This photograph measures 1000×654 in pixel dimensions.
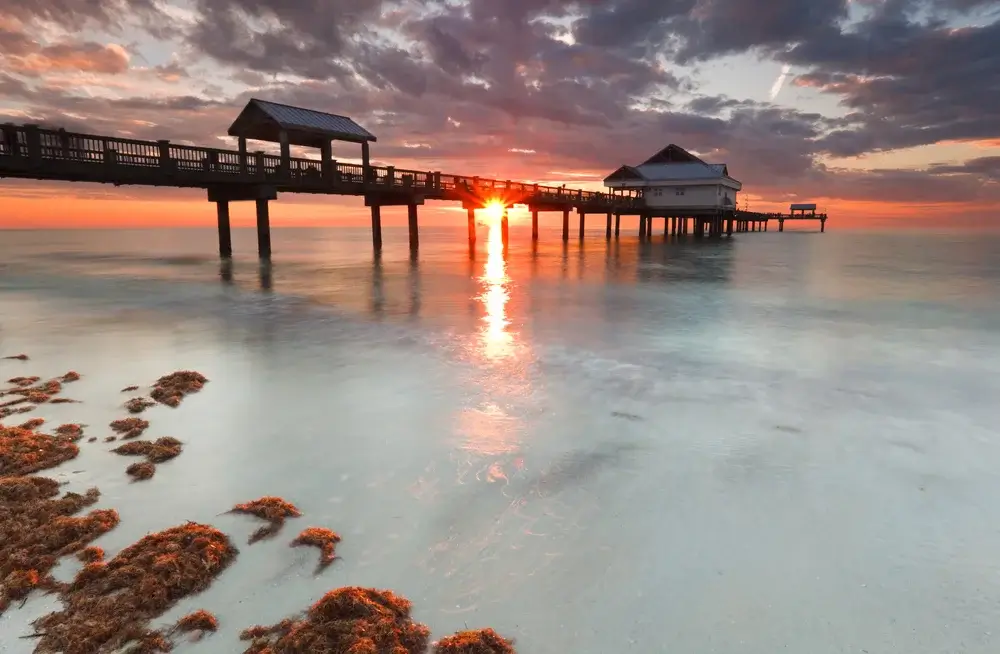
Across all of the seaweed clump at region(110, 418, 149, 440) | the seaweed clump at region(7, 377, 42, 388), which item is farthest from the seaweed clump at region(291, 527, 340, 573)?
the seaweed clump at region(7, 377, 42, 388)

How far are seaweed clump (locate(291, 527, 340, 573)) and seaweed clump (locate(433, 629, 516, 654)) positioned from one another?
1318 mm

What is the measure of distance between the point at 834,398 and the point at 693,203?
55.2m

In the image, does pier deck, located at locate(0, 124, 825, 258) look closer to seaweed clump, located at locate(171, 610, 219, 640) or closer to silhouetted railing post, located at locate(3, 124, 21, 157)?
silhouetted railing post, located at locate(3, 124, 21, 157)

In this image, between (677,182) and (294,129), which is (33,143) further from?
(677,182)

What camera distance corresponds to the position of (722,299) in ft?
66.6

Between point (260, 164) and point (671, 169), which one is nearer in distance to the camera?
point (260, 164)

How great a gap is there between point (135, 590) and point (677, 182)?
204 ft

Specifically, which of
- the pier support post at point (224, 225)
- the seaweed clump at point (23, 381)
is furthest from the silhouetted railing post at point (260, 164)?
the seaweed clump at point (23, 381)

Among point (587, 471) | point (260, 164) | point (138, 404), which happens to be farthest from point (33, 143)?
point (587, 471)

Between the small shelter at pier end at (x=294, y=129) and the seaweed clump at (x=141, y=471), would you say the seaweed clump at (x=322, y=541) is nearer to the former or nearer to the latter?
the seaweed clump at (x=141, y=471)

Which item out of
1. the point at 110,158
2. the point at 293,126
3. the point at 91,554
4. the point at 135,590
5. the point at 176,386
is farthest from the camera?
the point at 293,126

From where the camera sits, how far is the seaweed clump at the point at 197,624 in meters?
3.61

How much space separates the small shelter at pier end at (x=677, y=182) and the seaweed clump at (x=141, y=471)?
190ft

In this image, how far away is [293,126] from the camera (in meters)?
27.5
